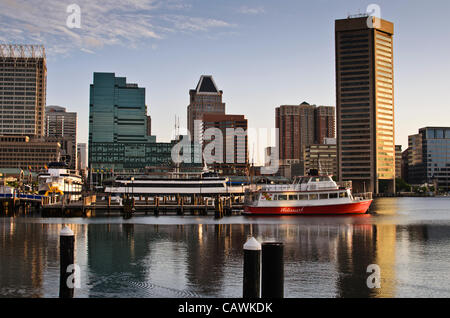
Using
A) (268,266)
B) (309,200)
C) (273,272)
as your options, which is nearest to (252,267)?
(268,266)

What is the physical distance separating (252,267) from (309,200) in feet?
233

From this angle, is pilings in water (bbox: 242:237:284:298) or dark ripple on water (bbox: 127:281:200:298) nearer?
pilings in water (bbox: 242:237:284:298)

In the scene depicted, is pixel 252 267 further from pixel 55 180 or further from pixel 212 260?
pixel 55 180

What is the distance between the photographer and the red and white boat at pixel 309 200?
3398 inches

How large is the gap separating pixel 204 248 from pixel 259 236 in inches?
448

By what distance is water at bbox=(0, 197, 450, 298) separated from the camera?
29312 mm

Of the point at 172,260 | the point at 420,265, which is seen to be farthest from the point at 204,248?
the point at 420,265

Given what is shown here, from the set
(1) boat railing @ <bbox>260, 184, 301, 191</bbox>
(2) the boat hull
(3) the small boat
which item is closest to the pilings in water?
(2) the boat hull

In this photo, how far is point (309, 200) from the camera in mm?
86875

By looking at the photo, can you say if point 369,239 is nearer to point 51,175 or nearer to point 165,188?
point 165,188

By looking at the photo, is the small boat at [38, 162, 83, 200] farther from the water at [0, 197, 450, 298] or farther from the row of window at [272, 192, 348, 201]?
the water at [0, 197, 450, 298]

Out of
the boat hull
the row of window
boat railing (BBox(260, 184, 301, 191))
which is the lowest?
the boat hull

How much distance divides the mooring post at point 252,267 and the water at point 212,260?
1055 cm

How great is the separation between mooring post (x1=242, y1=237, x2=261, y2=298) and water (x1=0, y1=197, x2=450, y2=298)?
34.6ft
